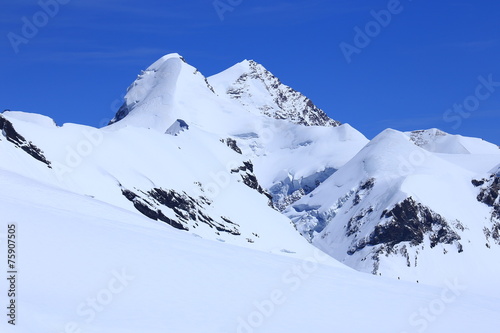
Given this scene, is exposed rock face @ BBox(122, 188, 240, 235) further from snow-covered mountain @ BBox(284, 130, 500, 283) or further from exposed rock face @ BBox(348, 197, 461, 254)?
exposed rock face @ BBox(348, 197, 461, 254)

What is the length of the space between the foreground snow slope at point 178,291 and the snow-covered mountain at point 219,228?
0.29ft

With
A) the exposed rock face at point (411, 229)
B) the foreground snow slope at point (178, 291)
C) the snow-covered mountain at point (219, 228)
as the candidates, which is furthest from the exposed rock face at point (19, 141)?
the exposed rock face at point (411, 229)

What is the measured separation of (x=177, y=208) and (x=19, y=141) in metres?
27.6

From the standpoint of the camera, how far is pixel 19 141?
88.6 metres

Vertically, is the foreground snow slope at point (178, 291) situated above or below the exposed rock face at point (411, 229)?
below

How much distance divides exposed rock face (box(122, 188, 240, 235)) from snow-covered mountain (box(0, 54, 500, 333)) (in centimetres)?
29

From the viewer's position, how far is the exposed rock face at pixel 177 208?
97.1 m

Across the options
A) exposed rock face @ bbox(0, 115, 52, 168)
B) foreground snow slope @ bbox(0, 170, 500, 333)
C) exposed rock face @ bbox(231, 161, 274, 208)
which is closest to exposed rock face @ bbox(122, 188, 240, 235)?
exposed rock face @ bbox(0, 115, 52, 168)

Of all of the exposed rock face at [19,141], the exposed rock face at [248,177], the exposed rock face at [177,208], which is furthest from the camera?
the exposed rock face at [248,177]

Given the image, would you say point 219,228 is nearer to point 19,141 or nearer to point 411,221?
point 19,141

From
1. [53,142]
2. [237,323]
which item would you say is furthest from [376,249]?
[237,323]

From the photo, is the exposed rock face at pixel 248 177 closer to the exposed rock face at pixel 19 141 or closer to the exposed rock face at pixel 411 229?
the exposed rock face at pixel 411 229

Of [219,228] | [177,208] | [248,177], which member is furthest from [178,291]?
[248,177]

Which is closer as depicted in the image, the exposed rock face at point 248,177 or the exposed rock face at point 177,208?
the exposed rock face at point 177,208
